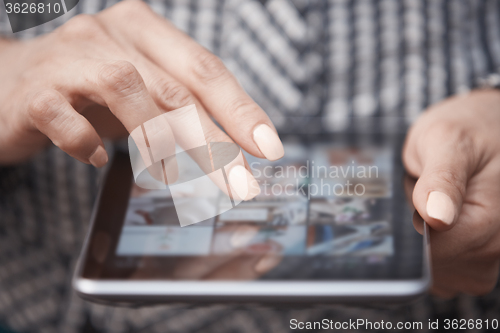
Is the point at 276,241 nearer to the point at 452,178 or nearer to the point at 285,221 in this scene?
the point at 285,221

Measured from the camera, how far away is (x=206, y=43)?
1.65 ft

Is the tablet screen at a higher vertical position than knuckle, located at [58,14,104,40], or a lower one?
lower

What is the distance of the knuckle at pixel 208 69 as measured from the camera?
11.9 inches

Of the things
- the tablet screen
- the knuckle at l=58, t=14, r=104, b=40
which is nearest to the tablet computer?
the tablet screen

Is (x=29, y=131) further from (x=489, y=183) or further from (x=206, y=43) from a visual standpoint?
(x=489, y=183)

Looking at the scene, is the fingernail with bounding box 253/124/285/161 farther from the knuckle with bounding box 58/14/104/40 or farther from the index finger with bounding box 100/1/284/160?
the knuckle with bounding box 58/14/104/40

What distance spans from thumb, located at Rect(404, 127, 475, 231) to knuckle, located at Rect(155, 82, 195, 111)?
0.18 m

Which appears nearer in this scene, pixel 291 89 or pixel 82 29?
pixel 82 29

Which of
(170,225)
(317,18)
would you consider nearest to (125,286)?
(170,225)

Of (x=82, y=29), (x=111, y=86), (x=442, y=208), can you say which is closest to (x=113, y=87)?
(x=111, y=86)

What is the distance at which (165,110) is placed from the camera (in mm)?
287

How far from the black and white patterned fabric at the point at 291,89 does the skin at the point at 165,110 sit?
13 cm

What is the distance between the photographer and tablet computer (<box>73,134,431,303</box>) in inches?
9.9

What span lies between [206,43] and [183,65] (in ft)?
0.68
